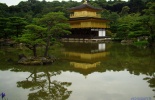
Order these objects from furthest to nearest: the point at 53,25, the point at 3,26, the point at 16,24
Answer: the point at 3,26 → the point at 16,24 → the point at 53,25

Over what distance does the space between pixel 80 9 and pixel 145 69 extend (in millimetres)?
29939

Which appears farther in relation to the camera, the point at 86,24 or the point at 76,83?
the point at 86,24

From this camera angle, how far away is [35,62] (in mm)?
13164

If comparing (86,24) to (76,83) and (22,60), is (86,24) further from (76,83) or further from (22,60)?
(76,83)

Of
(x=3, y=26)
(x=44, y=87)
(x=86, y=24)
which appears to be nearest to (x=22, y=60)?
(x=44, y=87)

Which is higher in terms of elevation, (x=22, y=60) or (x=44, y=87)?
(x=22, y=60)

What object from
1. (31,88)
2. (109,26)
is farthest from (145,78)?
(109,26)

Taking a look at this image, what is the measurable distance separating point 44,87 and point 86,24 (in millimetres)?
30131

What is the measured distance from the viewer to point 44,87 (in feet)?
27.3

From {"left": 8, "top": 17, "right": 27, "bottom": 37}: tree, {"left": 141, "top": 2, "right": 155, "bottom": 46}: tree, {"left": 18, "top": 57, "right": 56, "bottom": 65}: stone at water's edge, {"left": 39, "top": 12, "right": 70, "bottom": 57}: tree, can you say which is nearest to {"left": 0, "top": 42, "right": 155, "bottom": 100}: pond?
{"left": 18, "top": 57, "right": 56, "bottom": 65}: stone at water's edge

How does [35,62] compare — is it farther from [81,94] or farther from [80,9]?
[80,9]

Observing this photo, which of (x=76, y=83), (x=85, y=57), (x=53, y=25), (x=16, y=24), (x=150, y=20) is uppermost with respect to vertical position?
(x=150, y=20)

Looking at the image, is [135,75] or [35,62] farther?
[35,62]

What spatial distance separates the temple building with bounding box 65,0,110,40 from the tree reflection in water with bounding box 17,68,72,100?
26.9m
